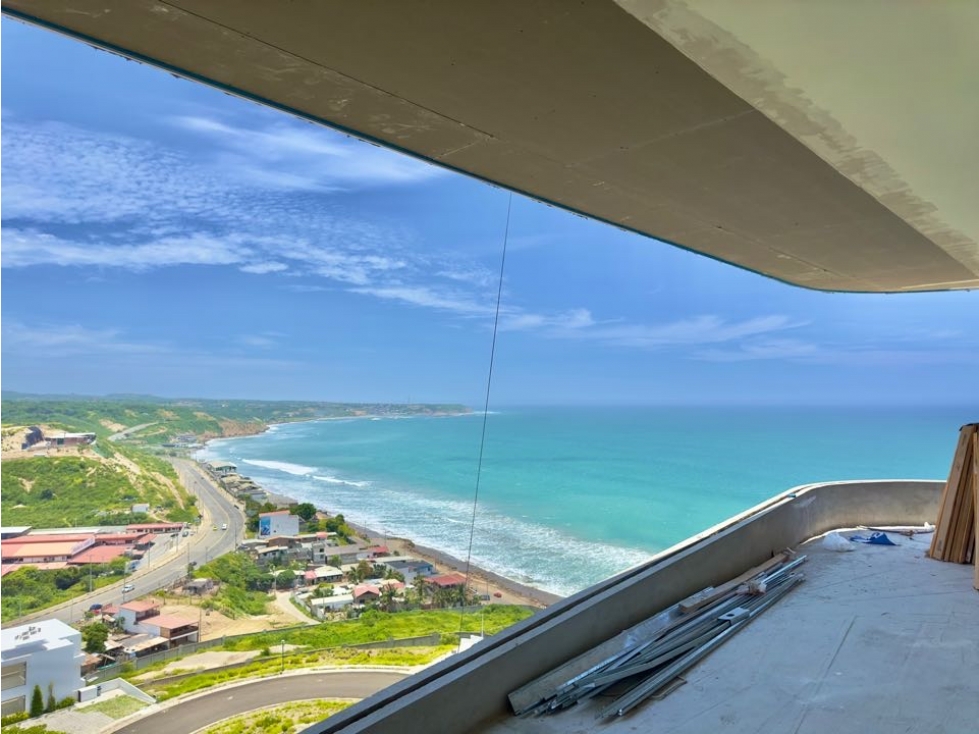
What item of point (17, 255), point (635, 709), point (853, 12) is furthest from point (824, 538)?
point (17, 255)

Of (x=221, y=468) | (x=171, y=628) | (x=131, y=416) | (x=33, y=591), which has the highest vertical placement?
(x=131, y=416)

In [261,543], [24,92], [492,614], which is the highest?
[24,92]

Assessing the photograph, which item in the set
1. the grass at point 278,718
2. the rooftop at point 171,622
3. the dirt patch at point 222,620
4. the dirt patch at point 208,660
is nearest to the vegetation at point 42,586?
the rooftop at point 171,622

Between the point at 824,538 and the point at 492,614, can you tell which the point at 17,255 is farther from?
the point at 824,538

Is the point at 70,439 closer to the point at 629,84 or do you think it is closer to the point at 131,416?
the point at 131,416

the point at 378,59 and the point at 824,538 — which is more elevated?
the point at 378,59

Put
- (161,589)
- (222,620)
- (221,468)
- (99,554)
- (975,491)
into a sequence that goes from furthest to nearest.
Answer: (221,468) → (222,620) → (161,589) → (99,554) → (975,491)

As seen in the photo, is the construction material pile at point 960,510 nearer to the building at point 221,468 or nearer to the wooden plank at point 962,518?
the wooden plank at point 962,518

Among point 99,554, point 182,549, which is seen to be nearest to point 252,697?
point 182,549
